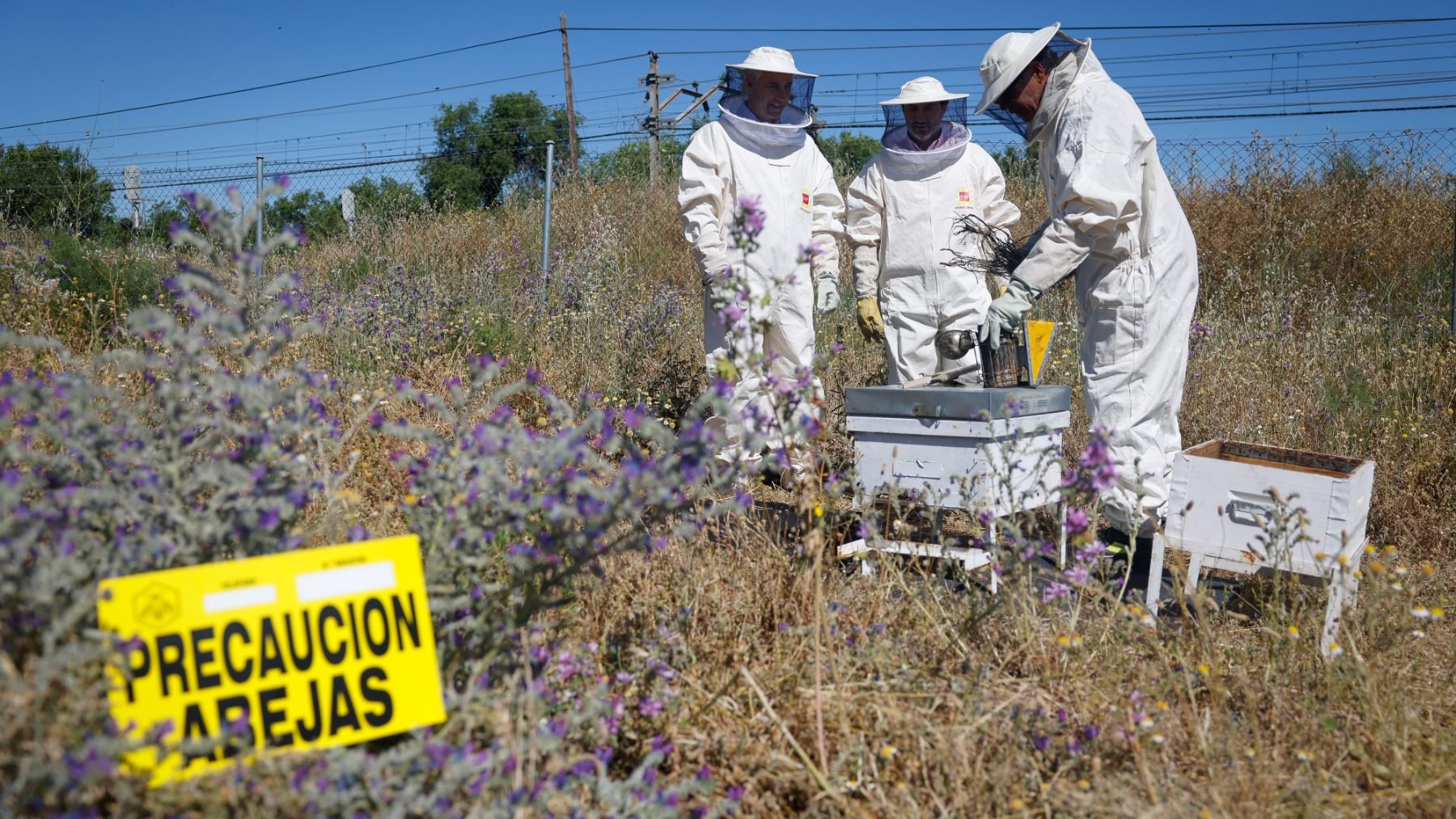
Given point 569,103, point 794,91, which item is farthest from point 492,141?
point 794,91

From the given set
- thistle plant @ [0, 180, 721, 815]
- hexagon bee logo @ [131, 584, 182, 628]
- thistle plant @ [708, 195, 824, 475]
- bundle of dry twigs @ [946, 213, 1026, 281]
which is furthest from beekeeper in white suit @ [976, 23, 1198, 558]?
hexagon bee logo @ [131, 584, 182, 628]

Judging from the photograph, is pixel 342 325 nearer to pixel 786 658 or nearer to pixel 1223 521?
pixel 786 658

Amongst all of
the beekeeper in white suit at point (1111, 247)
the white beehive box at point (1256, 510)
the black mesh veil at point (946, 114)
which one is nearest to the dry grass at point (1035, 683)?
the white beehive box at point (1256, 510)

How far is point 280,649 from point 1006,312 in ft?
9.00

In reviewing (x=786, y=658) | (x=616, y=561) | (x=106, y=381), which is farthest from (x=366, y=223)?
(x=786, y=658)

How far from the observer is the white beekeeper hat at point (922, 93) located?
459 centimetres

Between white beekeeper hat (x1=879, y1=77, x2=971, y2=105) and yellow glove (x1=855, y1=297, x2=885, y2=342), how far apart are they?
1014 millimetres

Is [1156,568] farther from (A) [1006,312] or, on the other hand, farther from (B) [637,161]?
(B) [637,161]

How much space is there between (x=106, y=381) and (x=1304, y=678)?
13.8 feet

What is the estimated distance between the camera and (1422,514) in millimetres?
4109

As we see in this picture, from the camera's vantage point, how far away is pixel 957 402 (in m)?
3.07

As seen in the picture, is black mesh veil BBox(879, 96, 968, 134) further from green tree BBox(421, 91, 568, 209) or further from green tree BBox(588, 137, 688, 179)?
green tree BBox(421, 91, 568, 209)

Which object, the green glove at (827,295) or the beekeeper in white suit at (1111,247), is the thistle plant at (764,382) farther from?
the green glove at (827,295)

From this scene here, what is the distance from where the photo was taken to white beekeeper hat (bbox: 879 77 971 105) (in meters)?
4.59
